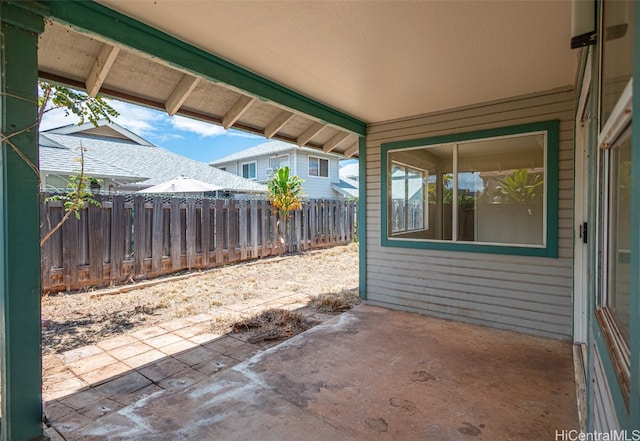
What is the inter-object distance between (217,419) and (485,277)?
3095 mm

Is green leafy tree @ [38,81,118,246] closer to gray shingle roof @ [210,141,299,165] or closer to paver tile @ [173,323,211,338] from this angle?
paver tile @ [173,323,211,338]

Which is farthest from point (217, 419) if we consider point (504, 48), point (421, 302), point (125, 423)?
point (504, 48)

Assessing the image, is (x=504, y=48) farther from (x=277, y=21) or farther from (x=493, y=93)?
(x=277, y=21)

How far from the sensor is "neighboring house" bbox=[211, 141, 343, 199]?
1417cm

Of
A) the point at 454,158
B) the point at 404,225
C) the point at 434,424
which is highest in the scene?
the point at 454,158

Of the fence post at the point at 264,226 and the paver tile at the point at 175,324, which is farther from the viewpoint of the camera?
the fence post at the point at 264,226

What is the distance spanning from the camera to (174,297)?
4910mm

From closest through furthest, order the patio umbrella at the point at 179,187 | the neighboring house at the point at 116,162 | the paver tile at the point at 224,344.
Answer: the paver tile at the point at 224,344
the patio umbrella at the point at 179,187
the neighboring house at the point at 116,162

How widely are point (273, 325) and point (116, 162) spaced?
8.98 metres

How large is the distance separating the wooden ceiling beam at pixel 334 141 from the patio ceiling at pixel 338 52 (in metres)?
1.61

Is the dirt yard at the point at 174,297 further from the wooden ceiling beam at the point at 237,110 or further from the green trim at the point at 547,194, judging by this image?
the wooden ceiling beam at the point at 237,110

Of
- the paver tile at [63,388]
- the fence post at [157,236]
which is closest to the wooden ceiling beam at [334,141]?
the fence post at [157,236]

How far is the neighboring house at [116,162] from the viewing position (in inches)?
327

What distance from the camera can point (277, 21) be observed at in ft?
7.12
